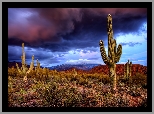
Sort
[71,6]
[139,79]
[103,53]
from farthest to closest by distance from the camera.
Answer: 1. [139,79]
2. [103,53]
3. [71,6]

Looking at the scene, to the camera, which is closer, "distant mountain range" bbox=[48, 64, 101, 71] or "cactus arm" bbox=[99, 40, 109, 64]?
"cactus arm" bbox=[99, 40, 109, 64]

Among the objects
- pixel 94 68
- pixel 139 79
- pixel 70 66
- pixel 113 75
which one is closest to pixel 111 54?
pixel 113 75

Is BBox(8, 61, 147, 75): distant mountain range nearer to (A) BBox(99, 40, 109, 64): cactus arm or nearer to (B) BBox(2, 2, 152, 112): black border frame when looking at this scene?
(A) BBox(99, 40, 109, 64): cactus arm

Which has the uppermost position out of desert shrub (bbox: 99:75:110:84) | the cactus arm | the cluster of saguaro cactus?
the cactus arm

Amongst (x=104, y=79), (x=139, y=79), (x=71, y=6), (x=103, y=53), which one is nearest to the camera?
(x=71, y=6)

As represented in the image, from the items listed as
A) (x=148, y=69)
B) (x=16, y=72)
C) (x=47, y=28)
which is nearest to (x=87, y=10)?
(x=47, y=28)

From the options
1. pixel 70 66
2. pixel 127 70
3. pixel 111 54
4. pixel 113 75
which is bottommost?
pixel 113 75

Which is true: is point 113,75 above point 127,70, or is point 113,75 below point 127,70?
below

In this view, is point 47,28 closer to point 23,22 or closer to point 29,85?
point 23,22

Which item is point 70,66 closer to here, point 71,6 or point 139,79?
point 71,6

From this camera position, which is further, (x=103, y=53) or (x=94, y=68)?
(x=94, y=68)

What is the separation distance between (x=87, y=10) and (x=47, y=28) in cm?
130

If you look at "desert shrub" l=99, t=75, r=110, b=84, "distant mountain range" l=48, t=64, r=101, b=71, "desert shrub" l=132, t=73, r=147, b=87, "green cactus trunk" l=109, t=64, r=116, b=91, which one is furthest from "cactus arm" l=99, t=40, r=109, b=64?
"desert shrub" l=132, t=73, r=147, b=87

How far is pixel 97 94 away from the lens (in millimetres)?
10992
